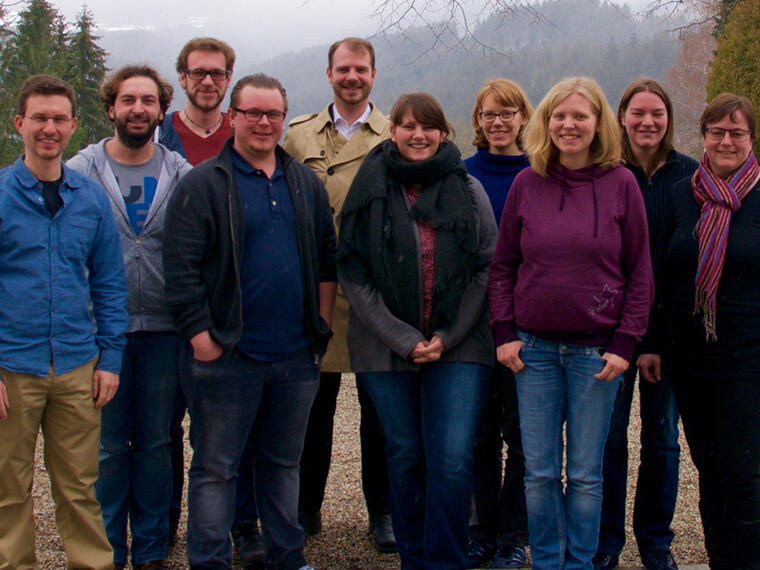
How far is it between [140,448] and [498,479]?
180 centimetres

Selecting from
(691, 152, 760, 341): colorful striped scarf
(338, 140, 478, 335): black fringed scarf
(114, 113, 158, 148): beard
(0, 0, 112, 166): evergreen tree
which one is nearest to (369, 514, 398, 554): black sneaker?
(338, 140, 478, 335): black fringed scarf

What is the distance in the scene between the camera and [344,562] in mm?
4086

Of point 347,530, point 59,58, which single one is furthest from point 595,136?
point 59,58

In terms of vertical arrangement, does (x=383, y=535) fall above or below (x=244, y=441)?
below

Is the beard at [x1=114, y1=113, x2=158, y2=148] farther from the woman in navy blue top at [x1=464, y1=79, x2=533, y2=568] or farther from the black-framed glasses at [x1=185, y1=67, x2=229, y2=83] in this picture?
the woman in navy blue top at [x1=464, y1=79, x2=533, y2=568]

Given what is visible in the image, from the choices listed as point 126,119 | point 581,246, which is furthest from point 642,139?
point 126,119

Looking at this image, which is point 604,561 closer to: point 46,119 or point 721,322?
point 721,322

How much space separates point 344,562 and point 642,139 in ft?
8.73

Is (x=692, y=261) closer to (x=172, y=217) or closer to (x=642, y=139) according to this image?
(x=642, y=139)

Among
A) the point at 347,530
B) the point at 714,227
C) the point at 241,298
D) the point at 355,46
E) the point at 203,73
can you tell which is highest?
the point at 355,46

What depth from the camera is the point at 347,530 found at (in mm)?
4539

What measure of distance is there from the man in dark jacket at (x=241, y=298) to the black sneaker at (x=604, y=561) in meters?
1.62

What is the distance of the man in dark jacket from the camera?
10.5 feet

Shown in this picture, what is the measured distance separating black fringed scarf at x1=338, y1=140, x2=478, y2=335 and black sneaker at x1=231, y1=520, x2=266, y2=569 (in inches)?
59.1
